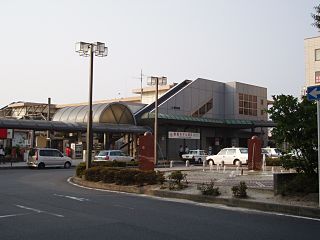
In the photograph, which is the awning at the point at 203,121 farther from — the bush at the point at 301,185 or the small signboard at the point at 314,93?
the small signboard at the point at 314,93

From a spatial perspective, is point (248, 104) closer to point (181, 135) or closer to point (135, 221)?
point (181, 135)

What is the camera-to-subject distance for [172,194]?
1563cm

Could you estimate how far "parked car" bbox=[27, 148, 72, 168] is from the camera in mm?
34344

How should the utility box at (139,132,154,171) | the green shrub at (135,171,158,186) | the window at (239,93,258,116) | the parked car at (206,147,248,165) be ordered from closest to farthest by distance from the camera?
the green shrub at (135,171,158,186), the utility box at (139,132,154,171), the parked car at (206,147,248,165), the window at (239,93,258,116)

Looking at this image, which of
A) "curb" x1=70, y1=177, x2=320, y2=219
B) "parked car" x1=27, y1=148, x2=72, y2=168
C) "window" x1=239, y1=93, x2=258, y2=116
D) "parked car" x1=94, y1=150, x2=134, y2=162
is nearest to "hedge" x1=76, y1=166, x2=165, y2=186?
"curb" x1=70, y1=177, x2=320, y2=219

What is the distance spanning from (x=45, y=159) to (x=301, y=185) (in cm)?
2559

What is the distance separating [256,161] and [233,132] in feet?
112

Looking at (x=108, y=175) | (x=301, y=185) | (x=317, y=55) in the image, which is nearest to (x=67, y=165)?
(x=108, y=175)

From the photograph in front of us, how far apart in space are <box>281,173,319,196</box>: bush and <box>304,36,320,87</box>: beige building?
218ft

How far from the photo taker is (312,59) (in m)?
77.2

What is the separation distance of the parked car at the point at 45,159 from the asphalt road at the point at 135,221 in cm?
2102

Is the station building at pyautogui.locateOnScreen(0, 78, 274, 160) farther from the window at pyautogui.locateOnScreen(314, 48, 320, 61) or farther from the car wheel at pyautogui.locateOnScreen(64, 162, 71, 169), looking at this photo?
the window at pyautogui.locateOnScreen(314, 48, 320, 61)

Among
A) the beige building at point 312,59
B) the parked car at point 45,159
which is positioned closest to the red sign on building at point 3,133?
the parked car at point 45,159

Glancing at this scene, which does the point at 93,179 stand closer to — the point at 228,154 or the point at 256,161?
the point at 256,161
